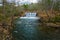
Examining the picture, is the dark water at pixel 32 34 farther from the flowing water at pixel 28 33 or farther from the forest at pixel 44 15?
the forest at pixel 44 15

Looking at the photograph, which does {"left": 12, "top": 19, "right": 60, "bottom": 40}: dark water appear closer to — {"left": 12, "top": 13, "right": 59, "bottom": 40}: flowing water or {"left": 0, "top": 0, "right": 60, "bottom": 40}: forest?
{"left": 12, "top": 13, "right": 59, "bottom": 40}: flowing water

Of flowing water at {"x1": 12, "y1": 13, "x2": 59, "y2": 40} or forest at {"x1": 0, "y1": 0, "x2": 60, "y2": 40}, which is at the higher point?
forest at {"x1": 0, "y1": 0, "x2": 60, "y2": 40}

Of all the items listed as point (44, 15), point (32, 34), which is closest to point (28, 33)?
point (32, 34)

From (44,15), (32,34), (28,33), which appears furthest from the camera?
(44,15)

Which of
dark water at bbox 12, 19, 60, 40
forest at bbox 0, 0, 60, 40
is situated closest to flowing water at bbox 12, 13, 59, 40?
dark water at bbox 12, 19, 60, 40

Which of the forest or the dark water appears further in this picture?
the forest

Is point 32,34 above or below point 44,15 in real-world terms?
below

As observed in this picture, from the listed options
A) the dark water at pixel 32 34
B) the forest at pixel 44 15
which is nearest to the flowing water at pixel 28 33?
the dark water at pixel 32 34

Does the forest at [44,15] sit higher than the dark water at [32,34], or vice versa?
the forest at [44,15]

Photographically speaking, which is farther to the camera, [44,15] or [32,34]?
[44,15]

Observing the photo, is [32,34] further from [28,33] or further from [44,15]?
[44,15]

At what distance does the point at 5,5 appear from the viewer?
26.6 meters

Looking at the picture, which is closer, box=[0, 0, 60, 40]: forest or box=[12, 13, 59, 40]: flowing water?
box=[12, 13, 59, 40]: flowing water

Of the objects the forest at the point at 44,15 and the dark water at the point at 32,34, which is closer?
the dark water at the point at 32,34
